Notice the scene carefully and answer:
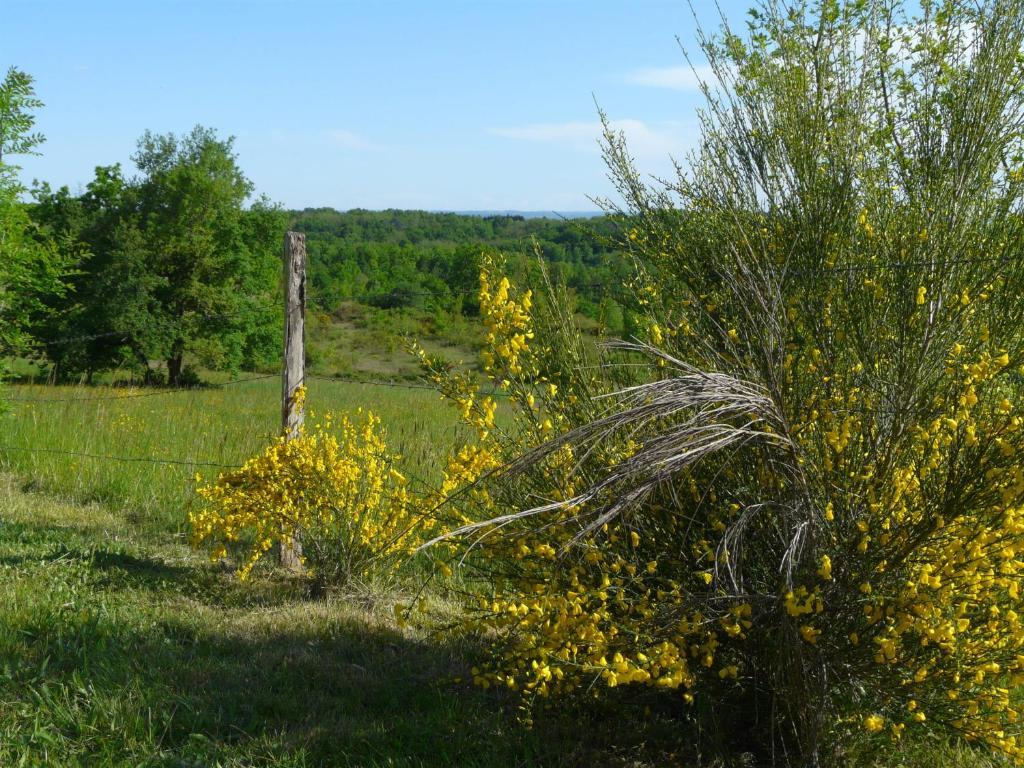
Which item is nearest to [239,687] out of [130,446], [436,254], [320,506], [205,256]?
[320,506]

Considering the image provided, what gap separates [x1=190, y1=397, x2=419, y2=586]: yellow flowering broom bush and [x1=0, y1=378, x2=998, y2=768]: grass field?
26 cm

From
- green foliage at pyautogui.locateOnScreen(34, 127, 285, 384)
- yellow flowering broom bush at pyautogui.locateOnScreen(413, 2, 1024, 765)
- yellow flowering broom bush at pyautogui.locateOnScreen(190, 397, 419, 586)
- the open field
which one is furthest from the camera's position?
green foliage at pyautogui.locateOnScreen(34, 127, 285, 384)

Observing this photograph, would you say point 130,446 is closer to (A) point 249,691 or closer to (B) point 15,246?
(B) point 15,246

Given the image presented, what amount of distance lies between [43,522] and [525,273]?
14.9ft

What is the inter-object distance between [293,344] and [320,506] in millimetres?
1152

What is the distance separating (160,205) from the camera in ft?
76.3

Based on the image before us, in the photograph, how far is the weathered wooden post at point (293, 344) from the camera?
569 cm

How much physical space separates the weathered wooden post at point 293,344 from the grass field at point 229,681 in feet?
1.06

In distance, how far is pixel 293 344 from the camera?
578 cm

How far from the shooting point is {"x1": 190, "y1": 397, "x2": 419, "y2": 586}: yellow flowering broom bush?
5.11 metres

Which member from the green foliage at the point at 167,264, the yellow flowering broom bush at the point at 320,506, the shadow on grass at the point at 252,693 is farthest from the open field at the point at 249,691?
the green foliage at the point at 167,264

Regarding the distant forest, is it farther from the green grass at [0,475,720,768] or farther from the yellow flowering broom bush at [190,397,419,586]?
the green grass at [0,475,720,768]

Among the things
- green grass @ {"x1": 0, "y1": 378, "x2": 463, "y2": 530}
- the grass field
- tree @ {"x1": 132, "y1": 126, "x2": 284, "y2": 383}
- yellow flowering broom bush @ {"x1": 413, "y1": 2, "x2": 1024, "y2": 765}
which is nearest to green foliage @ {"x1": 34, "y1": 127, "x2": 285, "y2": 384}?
tree @ {"x1": 132, "y1": 126, "x2": 284, "y2": 383}

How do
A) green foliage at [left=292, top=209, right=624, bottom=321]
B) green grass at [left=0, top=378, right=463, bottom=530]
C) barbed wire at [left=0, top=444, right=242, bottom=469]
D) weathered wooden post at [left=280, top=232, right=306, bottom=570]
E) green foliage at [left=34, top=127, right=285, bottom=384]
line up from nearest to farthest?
green foliage at [left=292, top=209, right=624, bottom=321] → weathered wooden post at [left=280, top=232, right=306, bottom=570] → green grass at [left=0, top=378, right=463, bottom=530] → barbed wire at [left=0, top=444, right=242, bottom=469] → green foliage at [left=34, top=127, right=285, bottom=384]
